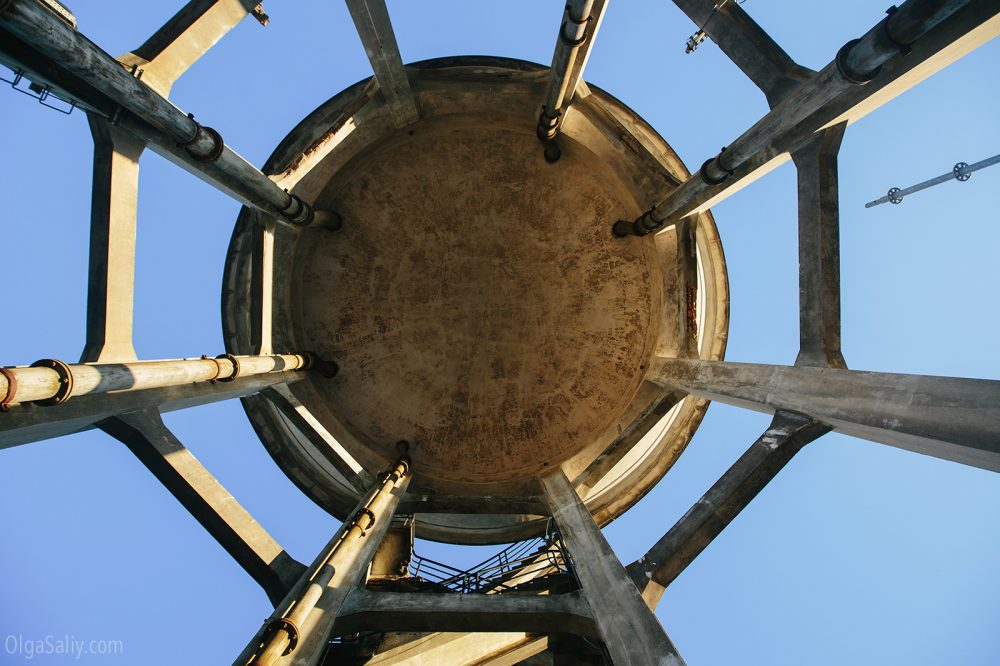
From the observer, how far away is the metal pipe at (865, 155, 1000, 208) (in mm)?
19250

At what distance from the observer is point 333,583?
26.9ft

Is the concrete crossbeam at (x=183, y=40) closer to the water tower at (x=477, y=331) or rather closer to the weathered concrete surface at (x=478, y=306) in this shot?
the water tower at (x=477, y=331)

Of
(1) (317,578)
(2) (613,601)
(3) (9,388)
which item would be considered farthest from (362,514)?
(3) (9,388)

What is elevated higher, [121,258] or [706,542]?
[121,258]

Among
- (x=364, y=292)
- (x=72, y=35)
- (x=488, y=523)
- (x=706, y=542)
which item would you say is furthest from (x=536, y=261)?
(x=72, y=35)

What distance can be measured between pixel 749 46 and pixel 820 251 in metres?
3.23

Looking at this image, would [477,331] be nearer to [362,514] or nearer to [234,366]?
[362,514]

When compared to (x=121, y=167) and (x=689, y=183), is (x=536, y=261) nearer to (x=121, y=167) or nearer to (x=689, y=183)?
(x=689, y=183)

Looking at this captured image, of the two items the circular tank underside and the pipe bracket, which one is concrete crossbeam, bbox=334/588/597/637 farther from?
the pipe bracket

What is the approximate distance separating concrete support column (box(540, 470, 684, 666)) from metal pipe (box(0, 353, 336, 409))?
6.40 m

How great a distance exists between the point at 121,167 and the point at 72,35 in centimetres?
203

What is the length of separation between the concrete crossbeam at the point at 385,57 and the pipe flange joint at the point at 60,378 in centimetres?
686

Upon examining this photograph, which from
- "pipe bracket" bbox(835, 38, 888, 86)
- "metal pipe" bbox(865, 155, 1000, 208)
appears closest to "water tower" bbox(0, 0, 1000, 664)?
"pipe bracket" bbox(835, 38, 888, 86)

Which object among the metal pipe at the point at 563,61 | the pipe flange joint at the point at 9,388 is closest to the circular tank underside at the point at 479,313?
the metal pipe at the point at 563,61
